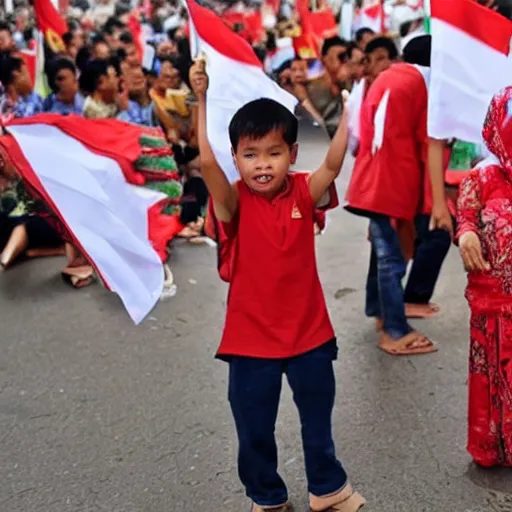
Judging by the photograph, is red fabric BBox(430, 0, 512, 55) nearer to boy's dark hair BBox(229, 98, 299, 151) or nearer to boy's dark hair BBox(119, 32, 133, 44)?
boy's dark hair BBox(229, 98, 299, 151)

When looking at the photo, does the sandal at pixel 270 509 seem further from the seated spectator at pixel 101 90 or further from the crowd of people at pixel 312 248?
the seated spectator at pixel 101 90

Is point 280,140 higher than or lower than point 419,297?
higher

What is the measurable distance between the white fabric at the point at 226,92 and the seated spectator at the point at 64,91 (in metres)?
3.40

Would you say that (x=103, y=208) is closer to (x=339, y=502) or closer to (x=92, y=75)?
(x=339, y=502)

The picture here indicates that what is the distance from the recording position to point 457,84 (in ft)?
10.7

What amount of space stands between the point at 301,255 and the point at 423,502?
986 millimetres

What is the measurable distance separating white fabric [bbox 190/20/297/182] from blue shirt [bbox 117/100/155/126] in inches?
122

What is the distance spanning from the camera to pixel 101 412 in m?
3.54

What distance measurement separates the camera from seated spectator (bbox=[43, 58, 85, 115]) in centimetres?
638

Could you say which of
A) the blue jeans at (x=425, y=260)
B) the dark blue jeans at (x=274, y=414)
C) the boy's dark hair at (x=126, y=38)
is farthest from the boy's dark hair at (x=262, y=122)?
the boy's dark hair at (x=126, y=38)

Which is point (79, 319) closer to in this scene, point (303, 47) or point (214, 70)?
point (214, 70)

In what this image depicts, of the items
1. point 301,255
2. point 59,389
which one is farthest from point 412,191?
point 59,389

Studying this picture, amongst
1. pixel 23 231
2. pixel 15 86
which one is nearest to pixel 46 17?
pixel 15 86

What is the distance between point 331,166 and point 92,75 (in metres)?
4.31
